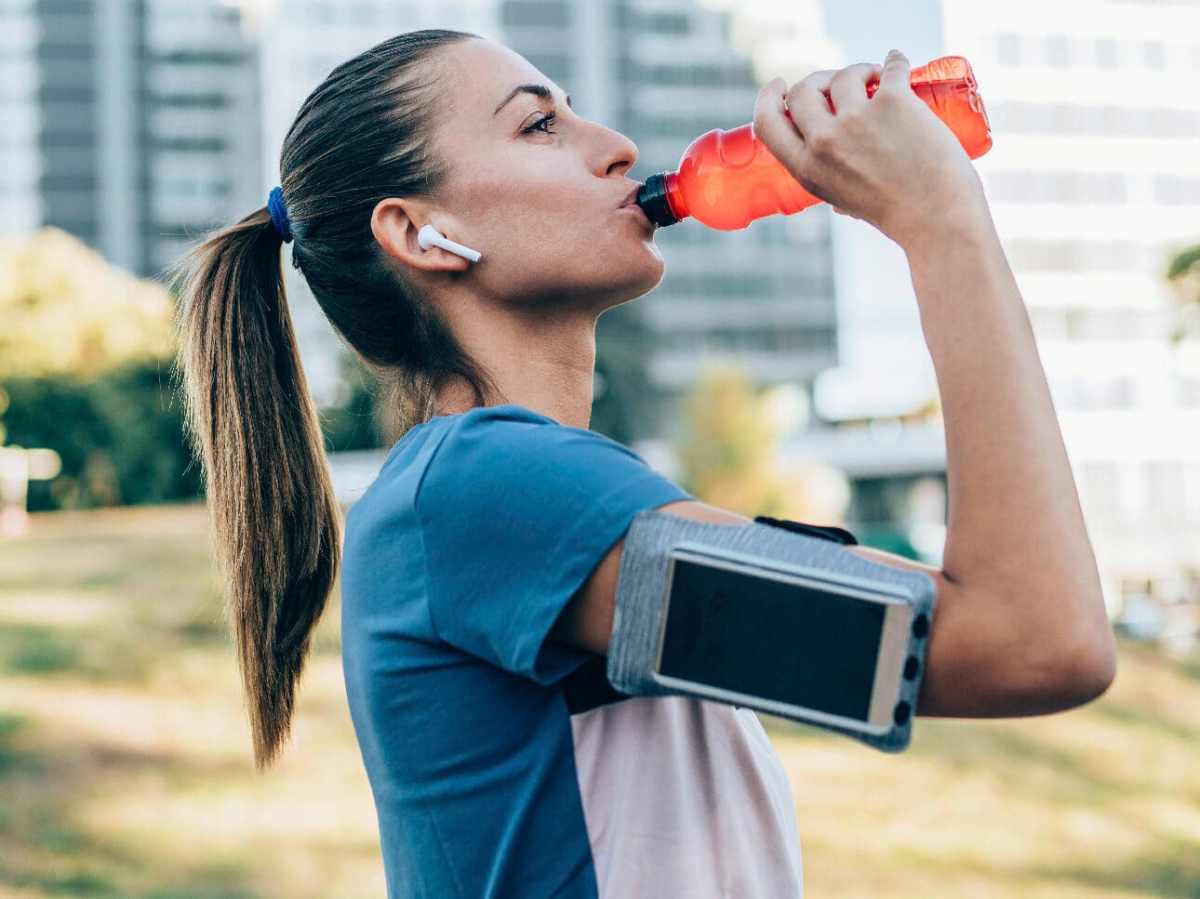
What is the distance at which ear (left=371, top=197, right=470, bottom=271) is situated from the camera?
1.45 meters

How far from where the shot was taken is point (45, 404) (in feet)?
76.4

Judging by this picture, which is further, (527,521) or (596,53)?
(596,53)

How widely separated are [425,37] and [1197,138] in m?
61.8

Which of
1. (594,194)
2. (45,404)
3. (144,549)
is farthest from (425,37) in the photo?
(45,404)

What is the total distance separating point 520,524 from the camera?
1.02 metres

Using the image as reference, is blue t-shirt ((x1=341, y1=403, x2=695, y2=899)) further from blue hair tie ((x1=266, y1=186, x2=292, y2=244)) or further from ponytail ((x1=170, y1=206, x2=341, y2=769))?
blue hair tie ((x1=266, y1=186, x2=292, y2=244))

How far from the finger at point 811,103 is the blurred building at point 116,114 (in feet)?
195

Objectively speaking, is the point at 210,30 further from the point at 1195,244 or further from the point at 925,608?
the point at 925,608

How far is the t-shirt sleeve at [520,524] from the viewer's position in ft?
3.27

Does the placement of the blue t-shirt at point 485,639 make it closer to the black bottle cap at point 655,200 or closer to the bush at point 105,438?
the black bottle cap at point 655,200

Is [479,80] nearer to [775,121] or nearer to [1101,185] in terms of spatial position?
[775,121]

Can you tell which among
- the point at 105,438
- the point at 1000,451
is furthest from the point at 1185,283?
the point at 105,438

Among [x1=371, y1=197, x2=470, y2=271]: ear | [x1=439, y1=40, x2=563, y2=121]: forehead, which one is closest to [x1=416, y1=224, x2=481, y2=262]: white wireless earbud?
[x1=371, y1=197, x2=470, y2=271]: ear

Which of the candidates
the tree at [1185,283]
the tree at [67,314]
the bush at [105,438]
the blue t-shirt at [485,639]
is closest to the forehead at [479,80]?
the blue t-shirt at [485,639]
